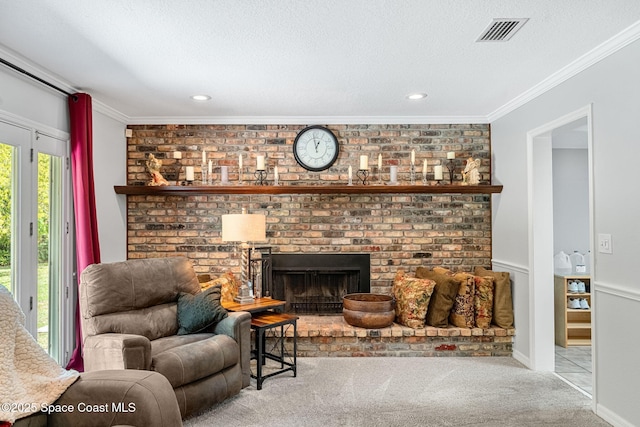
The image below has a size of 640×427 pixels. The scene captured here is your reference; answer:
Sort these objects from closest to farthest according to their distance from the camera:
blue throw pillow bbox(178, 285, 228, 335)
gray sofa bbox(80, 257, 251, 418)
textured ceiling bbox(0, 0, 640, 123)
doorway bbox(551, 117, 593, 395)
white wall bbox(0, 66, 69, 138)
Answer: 1. textured ceiling bbox(0, 0, 640, 123)
2. gray sofa bbox(80, 257, 251, 418)
3. white wall bbox(0, 66, 69, 138)
4. blue throw pillow bbox(178, 285, 228, 335)
5. doorway bbox(551, 117, 593, 395)

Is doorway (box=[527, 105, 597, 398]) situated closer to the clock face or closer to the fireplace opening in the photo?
the fireplace opening

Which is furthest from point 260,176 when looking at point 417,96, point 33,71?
point 33,71

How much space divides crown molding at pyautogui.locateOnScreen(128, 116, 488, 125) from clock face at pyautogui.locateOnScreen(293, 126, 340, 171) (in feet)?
0.44

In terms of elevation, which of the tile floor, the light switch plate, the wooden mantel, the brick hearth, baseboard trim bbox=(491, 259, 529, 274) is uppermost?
the wooden mantel

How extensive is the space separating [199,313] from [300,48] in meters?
2.03

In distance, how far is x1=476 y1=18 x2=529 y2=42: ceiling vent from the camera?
2.42 metres

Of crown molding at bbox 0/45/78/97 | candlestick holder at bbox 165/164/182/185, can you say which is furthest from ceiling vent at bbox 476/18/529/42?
candlestick holder at bbox 165/164/182/185

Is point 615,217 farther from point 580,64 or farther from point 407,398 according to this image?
point 407,398

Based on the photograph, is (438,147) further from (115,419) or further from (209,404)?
(115,419)

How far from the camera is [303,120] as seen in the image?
15.4 feet

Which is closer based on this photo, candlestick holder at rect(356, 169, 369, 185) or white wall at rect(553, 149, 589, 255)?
candlestick holder at rect(356, 169, 369, 185)

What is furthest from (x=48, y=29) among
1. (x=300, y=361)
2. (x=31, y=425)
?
(x=300, y=361)

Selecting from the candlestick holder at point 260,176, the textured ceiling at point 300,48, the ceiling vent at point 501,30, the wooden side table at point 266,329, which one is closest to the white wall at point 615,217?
the textured ceiling at point 300,48

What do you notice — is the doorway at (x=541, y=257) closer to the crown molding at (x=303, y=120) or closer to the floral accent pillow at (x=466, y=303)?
the floral accent pillow at (x=466, y=303)
